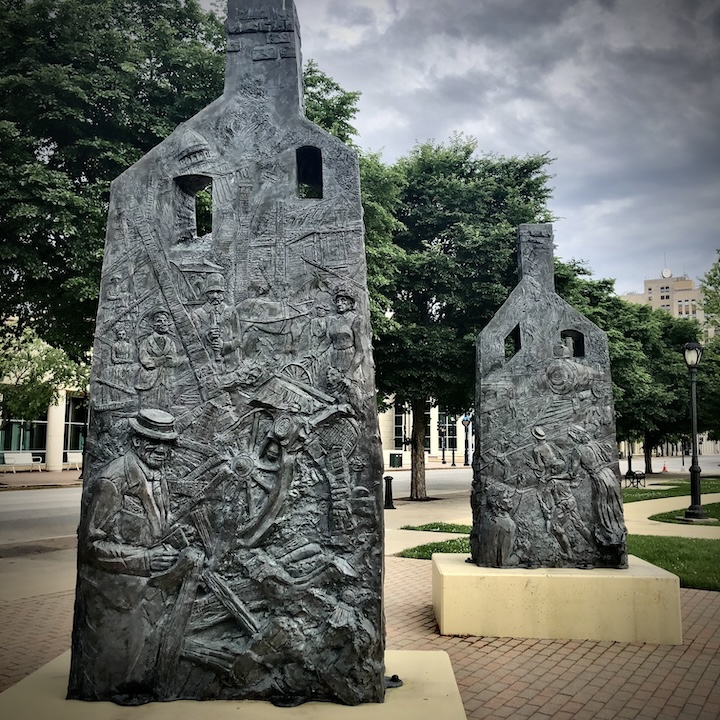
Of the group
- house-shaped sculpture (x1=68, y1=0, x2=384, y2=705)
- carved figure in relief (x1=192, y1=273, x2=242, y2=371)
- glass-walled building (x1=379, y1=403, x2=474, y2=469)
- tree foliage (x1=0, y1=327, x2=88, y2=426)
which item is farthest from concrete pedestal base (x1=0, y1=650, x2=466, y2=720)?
glass-walled building (x1=379, y1=403, x2=474, y2=469)

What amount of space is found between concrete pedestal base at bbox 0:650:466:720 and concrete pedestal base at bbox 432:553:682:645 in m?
3.19

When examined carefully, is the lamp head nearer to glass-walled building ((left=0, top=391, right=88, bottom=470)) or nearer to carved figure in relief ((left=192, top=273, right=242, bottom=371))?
carved figure in relief ((left=192, top=273, right=242, bottom=371))

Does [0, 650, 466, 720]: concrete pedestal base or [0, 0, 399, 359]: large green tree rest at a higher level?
[0, 0, 399, 359]: large green tree

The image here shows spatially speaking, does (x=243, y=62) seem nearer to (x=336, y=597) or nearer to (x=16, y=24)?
(x=336, y=597)

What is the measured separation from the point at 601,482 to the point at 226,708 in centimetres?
533

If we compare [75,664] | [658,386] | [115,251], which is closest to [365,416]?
[115,251]

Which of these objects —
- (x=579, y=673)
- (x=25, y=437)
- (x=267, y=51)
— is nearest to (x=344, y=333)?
(x=267, y=51)

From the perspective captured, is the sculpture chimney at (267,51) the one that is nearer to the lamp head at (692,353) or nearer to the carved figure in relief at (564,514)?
the carved figure in relief at (564,514)

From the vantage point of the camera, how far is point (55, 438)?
39.2 metres

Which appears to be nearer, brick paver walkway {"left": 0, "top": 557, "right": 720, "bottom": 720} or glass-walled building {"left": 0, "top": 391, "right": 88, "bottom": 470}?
brick paver walkway {"left": 0, "top": 557, "right": 720, "bottom": 720}

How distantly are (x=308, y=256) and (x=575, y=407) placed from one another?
4.78 metres

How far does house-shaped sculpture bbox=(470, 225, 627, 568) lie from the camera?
303 inches

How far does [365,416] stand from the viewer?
421cm

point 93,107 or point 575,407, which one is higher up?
point 93,107
